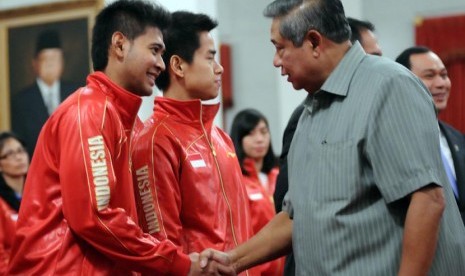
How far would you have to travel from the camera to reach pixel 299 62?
2594 millimetres

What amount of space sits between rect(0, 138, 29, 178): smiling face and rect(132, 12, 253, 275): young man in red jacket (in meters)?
2.64

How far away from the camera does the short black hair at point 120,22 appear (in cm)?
310

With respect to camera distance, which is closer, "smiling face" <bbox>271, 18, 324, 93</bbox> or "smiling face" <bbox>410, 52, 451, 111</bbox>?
"smiling face" <bbox>271, 18, 324, 93</bbox>

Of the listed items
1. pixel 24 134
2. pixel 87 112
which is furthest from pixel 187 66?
pixel 24 134

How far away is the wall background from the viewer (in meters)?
9.79

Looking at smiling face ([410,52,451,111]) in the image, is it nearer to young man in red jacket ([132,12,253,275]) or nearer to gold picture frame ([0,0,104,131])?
young man in red jacket ([132,12,253,275])

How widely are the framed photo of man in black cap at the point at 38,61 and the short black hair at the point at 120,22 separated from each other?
3.55m

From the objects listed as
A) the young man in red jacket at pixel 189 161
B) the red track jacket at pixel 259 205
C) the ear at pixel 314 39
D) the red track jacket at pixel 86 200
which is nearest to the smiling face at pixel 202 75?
the young man in red jacket at pixel 189 161

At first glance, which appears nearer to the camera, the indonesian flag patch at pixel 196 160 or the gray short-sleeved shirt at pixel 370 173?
the gray short-sleeved shirt at pixel 370 173

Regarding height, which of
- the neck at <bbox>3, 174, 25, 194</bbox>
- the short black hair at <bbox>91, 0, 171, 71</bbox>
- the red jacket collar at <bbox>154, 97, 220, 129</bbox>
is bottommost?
the neck at <bbox>3, 174, 25, 194</bbox>

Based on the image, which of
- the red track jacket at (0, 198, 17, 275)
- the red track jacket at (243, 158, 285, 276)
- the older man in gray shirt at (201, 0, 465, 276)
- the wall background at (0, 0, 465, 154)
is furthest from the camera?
the wall background at (0, 0, 465, 154)

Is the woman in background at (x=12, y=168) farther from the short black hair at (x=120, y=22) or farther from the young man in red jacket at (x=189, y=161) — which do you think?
the short black hair at (x=120, y=22)

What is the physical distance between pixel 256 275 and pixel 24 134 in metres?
3.89

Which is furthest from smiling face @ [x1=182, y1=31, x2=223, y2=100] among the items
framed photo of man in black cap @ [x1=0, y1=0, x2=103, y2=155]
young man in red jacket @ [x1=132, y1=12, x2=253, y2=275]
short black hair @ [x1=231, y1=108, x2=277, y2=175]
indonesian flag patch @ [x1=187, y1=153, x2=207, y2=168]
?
framed photo of man in black cap @ [x1=0, y1=0, x2=103, y2=155]
